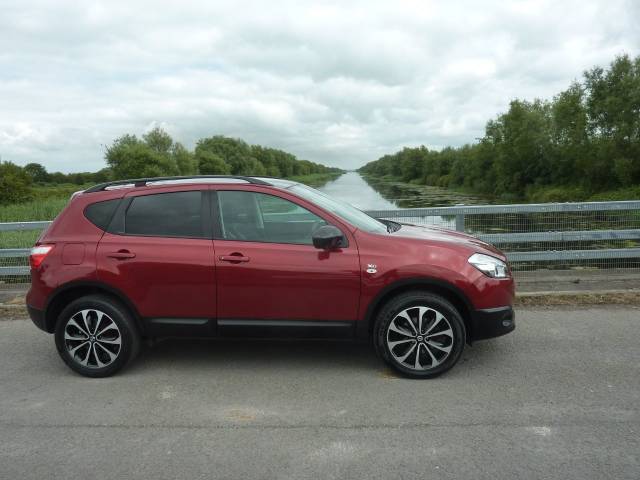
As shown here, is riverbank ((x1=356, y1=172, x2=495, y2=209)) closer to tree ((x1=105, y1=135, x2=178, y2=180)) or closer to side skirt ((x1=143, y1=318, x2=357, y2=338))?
side skirt ((x1=143, y1=318, x2=357, y2=338))

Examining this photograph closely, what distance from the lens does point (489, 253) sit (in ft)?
14.9

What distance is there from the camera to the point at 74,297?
468 cm

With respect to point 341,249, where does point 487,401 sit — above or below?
below

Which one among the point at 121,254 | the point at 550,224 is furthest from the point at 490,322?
the point at 550,224

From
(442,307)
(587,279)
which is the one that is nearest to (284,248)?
(442,307)

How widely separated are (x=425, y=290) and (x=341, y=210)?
3.47ft

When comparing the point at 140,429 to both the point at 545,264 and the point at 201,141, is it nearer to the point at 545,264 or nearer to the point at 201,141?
the point at 545,264

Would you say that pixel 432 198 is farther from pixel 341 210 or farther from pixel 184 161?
pixel 341 210

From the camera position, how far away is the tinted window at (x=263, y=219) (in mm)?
4465

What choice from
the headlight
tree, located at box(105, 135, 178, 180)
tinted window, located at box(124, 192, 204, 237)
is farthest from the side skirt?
tree, located at box(105, 135, 178, 180)

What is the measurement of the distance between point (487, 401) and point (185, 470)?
213cm

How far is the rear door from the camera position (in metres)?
4.44

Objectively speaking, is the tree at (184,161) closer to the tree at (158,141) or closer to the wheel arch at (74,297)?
the tree at (158,141)

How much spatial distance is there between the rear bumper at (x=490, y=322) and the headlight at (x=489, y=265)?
28 cm
